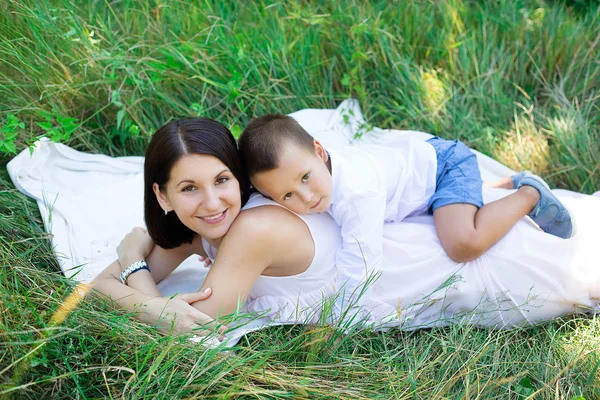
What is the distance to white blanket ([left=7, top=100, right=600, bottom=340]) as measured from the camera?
10.6 ft

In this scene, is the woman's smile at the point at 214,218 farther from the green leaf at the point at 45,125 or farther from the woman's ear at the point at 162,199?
the green leaf at the point at 45,125

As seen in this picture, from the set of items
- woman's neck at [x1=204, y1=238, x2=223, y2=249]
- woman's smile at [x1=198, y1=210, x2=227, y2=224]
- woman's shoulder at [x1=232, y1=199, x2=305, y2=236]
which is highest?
woman's smile at [x1=198, y1=210, x2=227, y2=224]

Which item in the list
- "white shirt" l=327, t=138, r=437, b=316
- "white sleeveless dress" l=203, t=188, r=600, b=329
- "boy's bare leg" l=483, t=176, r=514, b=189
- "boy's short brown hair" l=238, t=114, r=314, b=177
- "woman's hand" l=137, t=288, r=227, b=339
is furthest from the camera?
"boy's bare leg" l=483, t=176, r=514, b=189

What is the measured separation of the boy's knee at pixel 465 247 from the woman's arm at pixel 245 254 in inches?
31.1

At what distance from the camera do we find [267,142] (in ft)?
8.30

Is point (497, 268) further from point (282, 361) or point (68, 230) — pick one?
point (68, 230)

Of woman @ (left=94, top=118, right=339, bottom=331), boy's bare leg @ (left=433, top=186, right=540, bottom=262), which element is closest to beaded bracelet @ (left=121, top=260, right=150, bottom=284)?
woman @ (left=94, top=118, right=339, bottom=331)

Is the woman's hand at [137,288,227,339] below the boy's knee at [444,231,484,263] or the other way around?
the other way around

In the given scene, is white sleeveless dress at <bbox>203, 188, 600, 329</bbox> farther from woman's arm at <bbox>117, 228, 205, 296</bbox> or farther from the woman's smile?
the woman's smile

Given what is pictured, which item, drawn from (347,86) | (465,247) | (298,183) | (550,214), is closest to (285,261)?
(298,183)

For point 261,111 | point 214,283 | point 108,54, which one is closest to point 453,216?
point 214,283

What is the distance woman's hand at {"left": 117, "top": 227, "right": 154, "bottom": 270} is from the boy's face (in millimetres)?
702

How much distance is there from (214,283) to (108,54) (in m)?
2.14

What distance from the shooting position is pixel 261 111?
4.23m
